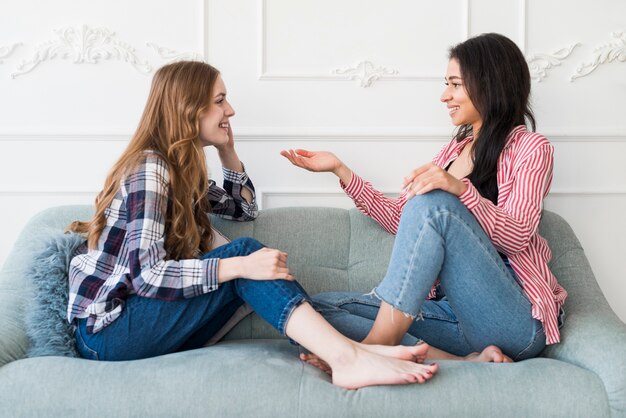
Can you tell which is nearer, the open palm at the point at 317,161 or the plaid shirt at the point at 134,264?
the plaid shirt at the point at 134,264

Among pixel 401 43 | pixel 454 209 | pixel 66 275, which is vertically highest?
pixel 401 43

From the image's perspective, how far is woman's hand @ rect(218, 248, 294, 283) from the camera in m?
1.59

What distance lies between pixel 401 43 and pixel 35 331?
5.14ft

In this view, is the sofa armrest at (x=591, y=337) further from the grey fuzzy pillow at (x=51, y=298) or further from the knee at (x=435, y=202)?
the grey fuzzy pillow at (x=51, y=298)

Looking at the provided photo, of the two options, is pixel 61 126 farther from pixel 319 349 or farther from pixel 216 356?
pixel 319 349

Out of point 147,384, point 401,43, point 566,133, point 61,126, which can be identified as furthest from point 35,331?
point 566,133

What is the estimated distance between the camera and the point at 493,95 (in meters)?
1.92

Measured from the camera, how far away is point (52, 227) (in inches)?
82.6

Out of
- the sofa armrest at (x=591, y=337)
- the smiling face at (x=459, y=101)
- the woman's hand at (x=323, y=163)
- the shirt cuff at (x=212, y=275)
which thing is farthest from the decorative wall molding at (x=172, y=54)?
the sofa armrest at (x=591, y=337)

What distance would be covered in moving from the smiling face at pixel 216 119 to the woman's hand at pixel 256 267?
1.52 ft

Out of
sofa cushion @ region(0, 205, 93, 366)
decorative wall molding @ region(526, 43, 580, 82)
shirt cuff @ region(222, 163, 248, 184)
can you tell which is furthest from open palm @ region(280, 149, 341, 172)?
decorative wall molding @ region(526, 43, 580, 82)

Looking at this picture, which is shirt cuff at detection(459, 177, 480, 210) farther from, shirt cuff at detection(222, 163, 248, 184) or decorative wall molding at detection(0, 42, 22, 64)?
decorative wall molding at detection(0, 42, 22, 64)

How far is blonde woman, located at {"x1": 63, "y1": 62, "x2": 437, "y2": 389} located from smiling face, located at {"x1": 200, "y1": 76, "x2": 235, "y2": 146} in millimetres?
86

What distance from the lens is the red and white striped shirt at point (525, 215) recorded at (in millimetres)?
1638
